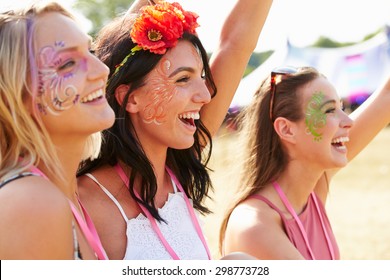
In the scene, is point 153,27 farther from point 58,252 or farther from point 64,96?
point 58,252

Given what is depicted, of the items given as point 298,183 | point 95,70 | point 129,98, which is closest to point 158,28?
point 129,98

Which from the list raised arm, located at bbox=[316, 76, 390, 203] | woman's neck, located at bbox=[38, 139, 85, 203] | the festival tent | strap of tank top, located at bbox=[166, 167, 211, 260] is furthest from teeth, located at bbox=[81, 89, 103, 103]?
the festival tent

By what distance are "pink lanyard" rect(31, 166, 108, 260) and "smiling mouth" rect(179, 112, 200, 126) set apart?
24.9 inches

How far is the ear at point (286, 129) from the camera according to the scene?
359cm

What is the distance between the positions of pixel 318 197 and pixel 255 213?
1.98 ft

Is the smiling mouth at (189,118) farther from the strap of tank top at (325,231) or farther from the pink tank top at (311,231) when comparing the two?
the strap of tank top at (325,231)

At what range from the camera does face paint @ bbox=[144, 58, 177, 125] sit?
2.98 metres

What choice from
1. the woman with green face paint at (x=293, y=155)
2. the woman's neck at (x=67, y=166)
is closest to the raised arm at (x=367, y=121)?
the woman with green face paint at (x=293, y=155)

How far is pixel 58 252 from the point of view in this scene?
214cm

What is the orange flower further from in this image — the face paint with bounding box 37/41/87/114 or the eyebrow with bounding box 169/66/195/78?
the face paint with bounding box 37/41/87/114

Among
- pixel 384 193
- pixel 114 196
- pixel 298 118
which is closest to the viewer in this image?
pixel 114 196

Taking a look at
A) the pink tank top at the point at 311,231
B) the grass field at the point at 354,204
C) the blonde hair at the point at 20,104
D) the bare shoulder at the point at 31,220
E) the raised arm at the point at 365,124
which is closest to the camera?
the bare shoulder at the point at 31,220

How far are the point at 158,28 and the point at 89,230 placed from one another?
0.99 meters
